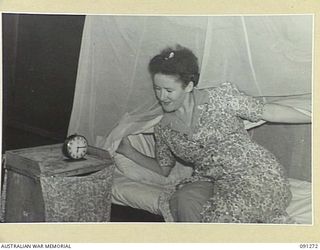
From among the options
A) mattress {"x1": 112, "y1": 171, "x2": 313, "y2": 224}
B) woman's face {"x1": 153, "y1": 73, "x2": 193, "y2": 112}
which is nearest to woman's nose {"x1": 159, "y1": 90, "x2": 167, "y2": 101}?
woman's face {"x1": 153, "y1": 73, "x2": 193, "y2": 112}

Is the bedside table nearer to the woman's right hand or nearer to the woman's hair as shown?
the woman's right hand

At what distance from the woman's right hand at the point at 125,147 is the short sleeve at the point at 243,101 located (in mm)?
129

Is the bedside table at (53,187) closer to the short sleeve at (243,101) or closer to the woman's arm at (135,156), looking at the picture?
the woman's arm at (135,156)

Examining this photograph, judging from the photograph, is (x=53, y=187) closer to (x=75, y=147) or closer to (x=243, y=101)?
(x=75, y=147)

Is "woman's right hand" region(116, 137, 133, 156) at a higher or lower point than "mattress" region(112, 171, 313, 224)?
higher

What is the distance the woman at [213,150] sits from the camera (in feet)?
2.23

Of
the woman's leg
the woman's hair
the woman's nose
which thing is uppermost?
the woman's hair

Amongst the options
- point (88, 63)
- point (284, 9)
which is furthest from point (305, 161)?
point (88, 63)

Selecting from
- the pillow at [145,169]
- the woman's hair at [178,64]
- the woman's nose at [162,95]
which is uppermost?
the woman's hair at [178,64]

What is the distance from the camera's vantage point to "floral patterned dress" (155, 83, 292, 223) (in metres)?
0.68

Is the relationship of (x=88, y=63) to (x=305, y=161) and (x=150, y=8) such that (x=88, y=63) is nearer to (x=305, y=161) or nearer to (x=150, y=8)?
(x=150, y=8)

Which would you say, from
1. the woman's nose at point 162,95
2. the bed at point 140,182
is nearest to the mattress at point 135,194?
the bed at point 140,182

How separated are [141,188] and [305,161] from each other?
0.20 meters

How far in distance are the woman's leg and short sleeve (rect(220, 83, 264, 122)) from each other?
97 mm
